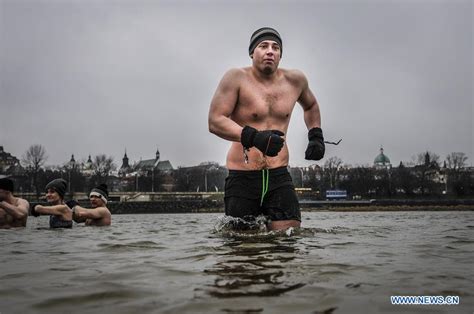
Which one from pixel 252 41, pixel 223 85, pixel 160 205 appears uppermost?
pixel 252 41

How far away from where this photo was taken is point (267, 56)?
4598mm

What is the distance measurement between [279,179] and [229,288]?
2929 millimetres

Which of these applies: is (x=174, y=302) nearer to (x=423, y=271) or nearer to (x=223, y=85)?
(x=423, y=271)

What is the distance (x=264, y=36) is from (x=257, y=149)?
4.40ft

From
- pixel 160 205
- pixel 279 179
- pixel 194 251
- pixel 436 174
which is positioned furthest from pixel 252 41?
pixel 436 174

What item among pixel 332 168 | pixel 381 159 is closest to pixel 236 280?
pixel 332 168

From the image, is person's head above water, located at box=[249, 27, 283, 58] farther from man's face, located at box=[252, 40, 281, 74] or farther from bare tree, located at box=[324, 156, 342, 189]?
bare tree, located at box=[324, 156, 342, 189]

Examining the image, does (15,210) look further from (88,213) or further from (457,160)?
(457,160)

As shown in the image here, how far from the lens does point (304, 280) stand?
1857mm

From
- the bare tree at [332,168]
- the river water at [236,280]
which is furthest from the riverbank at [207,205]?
the river water at [236,280]

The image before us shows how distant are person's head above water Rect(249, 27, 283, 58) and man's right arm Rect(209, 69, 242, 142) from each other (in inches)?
16.6

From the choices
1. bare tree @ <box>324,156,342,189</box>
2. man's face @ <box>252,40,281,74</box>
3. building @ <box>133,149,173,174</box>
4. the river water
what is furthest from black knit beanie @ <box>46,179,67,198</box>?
building @ <box>133,149,173,174</box>

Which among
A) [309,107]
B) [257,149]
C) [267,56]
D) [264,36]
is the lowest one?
[257,149]

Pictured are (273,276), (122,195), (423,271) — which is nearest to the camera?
(273,276)
